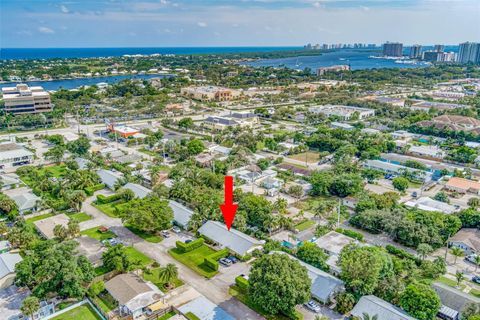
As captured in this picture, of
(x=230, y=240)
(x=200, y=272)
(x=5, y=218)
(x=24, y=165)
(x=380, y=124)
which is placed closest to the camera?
(x=200, y=272)

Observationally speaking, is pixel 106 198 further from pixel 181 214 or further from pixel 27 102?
pixel 27 102

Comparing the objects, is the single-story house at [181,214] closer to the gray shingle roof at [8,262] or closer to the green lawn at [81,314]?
the green lawn at [81,314]

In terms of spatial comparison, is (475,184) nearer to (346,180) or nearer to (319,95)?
(346,180)

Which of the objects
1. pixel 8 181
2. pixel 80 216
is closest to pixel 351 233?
pixel 80 216

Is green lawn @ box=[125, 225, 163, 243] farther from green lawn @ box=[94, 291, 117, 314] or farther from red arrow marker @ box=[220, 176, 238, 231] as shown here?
green lawn @ box=[94, 291, 117, 314]

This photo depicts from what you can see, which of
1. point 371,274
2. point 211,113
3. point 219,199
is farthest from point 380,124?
point 371,274

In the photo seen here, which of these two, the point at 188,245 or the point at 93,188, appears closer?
the point at 188,245
